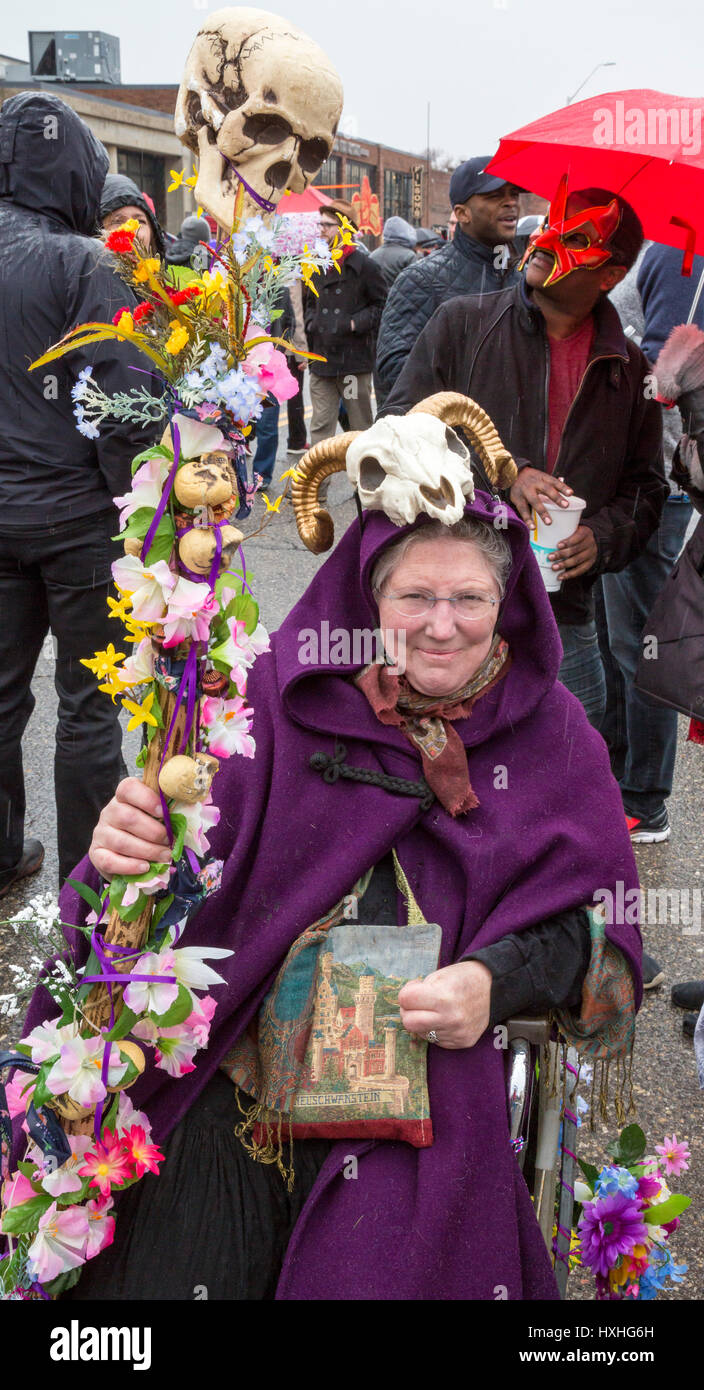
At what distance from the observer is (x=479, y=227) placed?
464 cm

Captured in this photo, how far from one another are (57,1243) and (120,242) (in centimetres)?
132

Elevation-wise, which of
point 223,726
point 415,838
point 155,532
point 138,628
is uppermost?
point 155,532

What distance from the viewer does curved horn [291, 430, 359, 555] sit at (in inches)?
81.1

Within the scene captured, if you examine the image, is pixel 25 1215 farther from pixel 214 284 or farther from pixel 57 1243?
pixel 214 284

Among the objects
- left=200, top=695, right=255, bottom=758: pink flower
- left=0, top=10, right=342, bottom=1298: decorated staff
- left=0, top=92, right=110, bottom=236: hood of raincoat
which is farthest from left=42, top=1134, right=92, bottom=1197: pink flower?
left=0, top=92, right=110, bottom=236: hood of raincoat

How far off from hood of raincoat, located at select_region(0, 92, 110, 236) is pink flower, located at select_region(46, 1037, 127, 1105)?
2502 mm

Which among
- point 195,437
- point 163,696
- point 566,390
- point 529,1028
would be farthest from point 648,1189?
point 566,390

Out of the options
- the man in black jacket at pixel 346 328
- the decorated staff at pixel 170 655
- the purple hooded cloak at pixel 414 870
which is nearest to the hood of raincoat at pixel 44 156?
the decorated staff at pixel 170 655

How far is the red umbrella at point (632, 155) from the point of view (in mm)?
2807

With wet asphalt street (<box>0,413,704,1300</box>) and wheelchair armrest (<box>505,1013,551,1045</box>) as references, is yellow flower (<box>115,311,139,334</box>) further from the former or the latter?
wet asphalt street (<box>0,413,704,1300</box>)

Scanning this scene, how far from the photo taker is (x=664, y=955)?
3.74 meters

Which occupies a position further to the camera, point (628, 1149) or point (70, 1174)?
point (628, 1149)

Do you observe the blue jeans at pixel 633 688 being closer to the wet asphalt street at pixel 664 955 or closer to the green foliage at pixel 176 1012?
the wet asphalt street at pixel 664 955

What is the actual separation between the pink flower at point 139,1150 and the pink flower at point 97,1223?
0.24 feet
